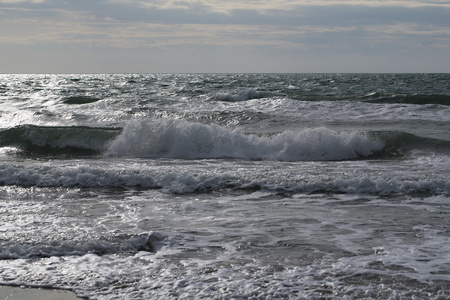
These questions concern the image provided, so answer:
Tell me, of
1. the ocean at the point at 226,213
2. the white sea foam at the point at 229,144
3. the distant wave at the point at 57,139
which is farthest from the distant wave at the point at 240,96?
the white sea foam at the point at 229,144

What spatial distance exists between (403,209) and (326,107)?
14.1 metres

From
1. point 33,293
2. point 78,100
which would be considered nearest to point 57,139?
point 78,100

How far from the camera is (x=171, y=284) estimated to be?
4531 mm

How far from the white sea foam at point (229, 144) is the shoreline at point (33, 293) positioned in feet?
27.5

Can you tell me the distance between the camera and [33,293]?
4.41m

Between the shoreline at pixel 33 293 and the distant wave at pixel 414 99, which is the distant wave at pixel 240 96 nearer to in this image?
the distant wave at pixel 414 99

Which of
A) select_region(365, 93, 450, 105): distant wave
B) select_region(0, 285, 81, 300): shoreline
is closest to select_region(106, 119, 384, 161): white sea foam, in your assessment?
select_region(0, 285, 81, 300): shoreline

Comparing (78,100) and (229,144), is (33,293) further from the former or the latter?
(78,100)

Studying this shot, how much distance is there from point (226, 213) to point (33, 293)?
329cm

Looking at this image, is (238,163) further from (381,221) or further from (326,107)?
(326,107)

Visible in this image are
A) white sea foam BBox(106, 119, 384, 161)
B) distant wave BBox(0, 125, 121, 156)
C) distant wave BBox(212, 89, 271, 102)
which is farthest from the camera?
distant wave BBox(212, 89, 271, 102)

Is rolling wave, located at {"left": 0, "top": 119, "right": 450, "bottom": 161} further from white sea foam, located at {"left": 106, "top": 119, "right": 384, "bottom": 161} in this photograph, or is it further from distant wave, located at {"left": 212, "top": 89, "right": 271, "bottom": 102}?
distant wave, located at {"left": 212, "top": 89, "right": 271, "bottom": 102}

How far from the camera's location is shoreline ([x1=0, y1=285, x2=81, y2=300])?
4.32 m

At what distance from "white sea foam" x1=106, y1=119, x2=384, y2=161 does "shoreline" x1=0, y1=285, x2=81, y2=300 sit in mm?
8386
